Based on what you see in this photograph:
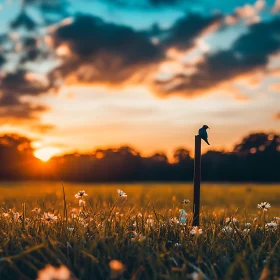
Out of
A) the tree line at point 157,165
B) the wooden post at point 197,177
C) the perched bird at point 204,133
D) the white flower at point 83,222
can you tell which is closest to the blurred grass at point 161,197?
the wooden post at point 197,177

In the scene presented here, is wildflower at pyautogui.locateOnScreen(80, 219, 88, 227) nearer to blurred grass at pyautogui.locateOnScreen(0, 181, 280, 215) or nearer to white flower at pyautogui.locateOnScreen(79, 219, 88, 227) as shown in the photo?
white flower at pyautogui.locateOnScreen(79, 219, 88, 227)

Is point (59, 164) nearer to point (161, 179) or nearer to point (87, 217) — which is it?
point (161, 179)

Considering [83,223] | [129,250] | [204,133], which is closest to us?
[129,250]

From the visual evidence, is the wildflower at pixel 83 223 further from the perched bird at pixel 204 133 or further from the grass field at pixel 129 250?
the perched bird at pixel 204 133

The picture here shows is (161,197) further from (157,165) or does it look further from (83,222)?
(157,165)

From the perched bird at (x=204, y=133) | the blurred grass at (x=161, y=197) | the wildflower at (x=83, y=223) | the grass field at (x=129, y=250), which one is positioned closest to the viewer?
the grass field at (x=129, y=250)

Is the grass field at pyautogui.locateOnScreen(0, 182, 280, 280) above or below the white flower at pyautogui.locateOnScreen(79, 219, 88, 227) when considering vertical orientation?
below

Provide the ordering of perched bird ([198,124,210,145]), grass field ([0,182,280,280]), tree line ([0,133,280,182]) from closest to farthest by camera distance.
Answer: grass field ([0,182,280,280]) < perched bird ([198,124,210,145]) < tree line ([0,133,280,182])

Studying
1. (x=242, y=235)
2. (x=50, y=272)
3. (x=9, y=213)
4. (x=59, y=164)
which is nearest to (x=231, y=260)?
(x=242, y=235)

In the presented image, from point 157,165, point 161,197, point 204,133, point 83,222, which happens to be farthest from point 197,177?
point 157,165

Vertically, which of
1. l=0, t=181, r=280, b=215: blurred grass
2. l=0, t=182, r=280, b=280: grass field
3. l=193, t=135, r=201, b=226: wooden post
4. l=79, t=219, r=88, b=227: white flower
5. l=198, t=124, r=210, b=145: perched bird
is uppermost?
l=198, t=124, r=210, b=145: perched bird

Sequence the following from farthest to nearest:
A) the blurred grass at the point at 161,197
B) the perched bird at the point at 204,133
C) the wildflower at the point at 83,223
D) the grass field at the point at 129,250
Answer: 1. the blurred grass at the point at 161,197
2. the perched bird at the point at 204,133
3. the wildflower at the point at 83,223
4. the grass field at the point at 129,250

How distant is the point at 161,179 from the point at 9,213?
56.0 meters

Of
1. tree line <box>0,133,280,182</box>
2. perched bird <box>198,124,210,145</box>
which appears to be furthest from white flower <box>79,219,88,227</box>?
tree line <box>0,133,280,182</box>
